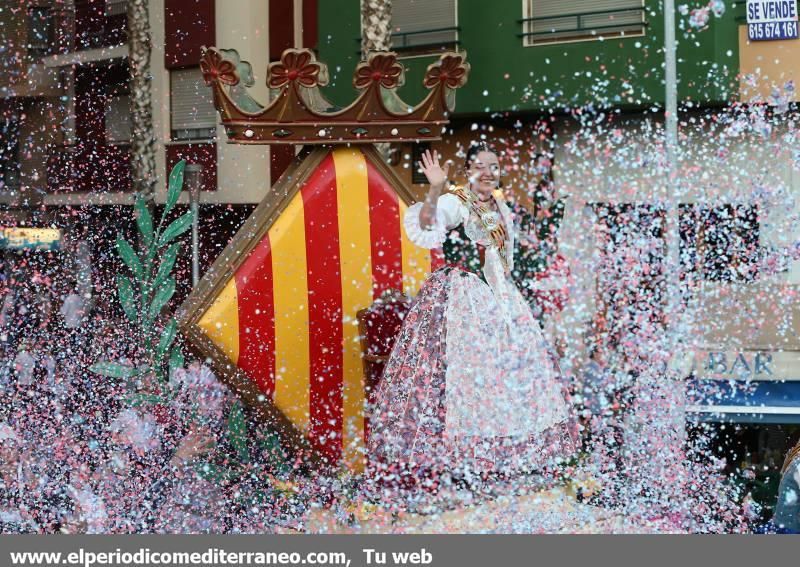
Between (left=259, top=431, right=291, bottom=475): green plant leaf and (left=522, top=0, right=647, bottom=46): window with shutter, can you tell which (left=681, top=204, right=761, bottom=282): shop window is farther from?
(left=259, top=431, right=291, bottom=475): green plant leaf

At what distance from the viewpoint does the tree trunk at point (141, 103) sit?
11.6 metres

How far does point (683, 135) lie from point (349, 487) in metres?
5.78

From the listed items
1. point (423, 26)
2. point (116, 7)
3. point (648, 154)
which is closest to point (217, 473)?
point (648, 154)

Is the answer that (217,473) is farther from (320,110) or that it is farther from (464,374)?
(320,110)

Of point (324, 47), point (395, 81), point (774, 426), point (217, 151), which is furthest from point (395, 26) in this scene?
point (395, 81)

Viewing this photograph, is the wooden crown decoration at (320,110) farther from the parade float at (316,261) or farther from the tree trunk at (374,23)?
the tree trunk at (374,23)

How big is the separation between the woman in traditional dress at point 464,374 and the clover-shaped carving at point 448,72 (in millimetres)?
420

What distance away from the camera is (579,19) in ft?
34.8

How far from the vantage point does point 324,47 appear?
40.9ft

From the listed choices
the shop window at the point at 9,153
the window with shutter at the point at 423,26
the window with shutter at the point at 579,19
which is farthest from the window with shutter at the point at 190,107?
the window with shutter at the point at 579,19

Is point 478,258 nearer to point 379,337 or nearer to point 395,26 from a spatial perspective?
point 379,337

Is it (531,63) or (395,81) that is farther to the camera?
(531,63)

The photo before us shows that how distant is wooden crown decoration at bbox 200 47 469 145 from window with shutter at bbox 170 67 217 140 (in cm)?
912

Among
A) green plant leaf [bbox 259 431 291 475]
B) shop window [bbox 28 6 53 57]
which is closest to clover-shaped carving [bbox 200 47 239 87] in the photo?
green plant leaf [bbox 259 431 291 475]
